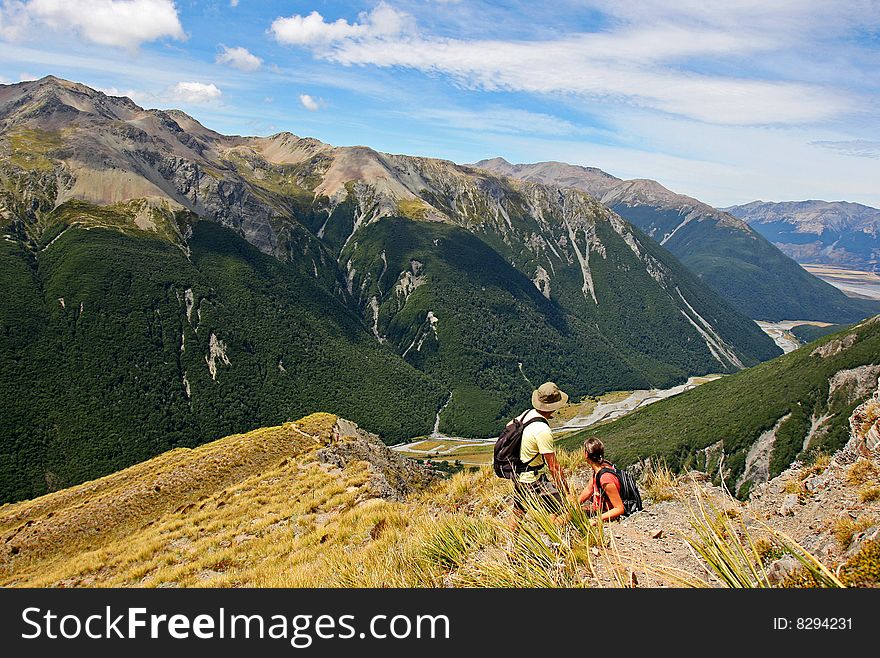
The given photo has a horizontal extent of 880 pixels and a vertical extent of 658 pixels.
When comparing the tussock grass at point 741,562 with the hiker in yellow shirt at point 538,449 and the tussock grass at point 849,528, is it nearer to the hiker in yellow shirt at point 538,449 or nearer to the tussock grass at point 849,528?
the tussock grass at point 849,528

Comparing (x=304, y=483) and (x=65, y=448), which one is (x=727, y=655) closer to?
(x=304, y=483)

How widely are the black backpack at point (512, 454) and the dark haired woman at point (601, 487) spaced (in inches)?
41.7

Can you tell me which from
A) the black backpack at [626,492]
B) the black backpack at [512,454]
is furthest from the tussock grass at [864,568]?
the black backpack at [512,454]

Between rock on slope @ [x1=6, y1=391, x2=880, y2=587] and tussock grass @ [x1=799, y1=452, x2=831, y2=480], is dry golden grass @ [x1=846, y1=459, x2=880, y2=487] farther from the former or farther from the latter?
tussock grass @ [x1=799, y1=452, x2=831, y2=480]

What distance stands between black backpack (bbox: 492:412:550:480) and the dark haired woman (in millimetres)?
1060

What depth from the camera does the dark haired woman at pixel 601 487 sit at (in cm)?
1005

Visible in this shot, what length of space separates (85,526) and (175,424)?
173 m

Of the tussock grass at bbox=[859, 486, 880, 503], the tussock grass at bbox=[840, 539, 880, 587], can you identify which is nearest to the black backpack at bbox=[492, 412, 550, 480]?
the tussock grass at bbox=[840, 539, 880, 587]

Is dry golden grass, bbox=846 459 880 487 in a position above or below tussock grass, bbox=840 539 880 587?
below

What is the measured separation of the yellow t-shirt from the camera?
10117 mm

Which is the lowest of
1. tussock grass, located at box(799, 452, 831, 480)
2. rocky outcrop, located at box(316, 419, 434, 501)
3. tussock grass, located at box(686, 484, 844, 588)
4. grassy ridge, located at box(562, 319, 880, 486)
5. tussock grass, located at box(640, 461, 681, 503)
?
grassy ridge, located at box(562, 319, 880, 486)

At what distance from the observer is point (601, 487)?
10359 mm

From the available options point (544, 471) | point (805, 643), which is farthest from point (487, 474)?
point (805, 643)

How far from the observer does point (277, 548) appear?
16531 mm
